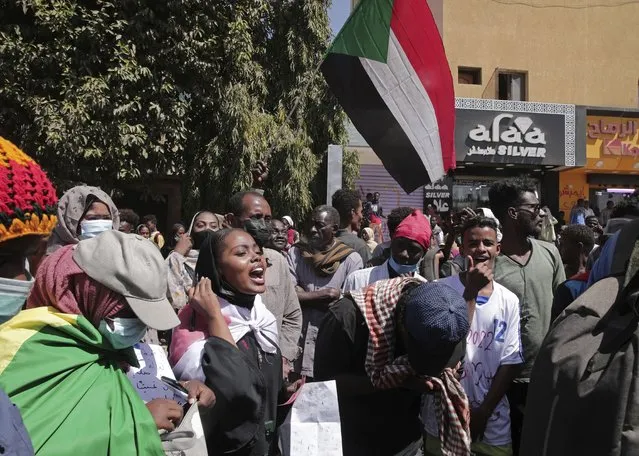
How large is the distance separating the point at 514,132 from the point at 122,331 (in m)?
17.9

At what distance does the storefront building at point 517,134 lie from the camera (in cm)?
1831

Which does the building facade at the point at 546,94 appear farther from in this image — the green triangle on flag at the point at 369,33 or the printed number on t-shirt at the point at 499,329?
the printed number on t-shirt at the point at 499,329

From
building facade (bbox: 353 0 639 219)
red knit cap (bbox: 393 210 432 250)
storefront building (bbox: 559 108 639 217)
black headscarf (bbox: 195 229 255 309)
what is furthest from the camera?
storefront building (bbox: 559 108 639 217)

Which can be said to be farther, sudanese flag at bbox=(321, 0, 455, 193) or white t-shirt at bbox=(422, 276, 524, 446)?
sudanese flag at bbox=(321, 0, 455, 193)

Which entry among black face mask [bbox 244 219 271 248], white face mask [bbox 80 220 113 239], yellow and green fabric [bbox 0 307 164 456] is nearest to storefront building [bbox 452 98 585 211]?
black face mask [bbox 244 219 271 248]

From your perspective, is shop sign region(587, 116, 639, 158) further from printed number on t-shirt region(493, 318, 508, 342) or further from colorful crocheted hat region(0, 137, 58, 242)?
colorful crocheted hat region(0, 137, 58, 242)

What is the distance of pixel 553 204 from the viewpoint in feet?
64.6

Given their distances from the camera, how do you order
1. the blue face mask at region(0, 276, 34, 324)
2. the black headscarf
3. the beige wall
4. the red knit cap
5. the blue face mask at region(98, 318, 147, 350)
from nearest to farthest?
1. the blue face mask at region(0, 276, 34, 324)
2. the blue face mask at region(98, 318, 147, 350)
3. the black headscarf
4. the red knit cap
5. the beige wall

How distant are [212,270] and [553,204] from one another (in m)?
18.3

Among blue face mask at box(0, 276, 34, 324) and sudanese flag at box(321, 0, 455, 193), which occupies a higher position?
sudanese flag at box(321, 0, 455, 193)

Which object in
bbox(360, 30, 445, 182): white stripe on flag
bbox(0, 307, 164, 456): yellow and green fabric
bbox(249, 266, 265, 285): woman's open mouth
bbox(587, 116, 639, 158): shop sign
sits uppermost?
bbox(587, 116, 639, 158): shop sign

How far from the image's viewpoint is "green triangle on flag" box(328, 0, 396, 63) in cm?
552

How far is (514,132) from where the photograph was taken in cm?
1852

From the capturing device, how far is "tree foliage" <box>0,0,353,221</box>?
444 inches
